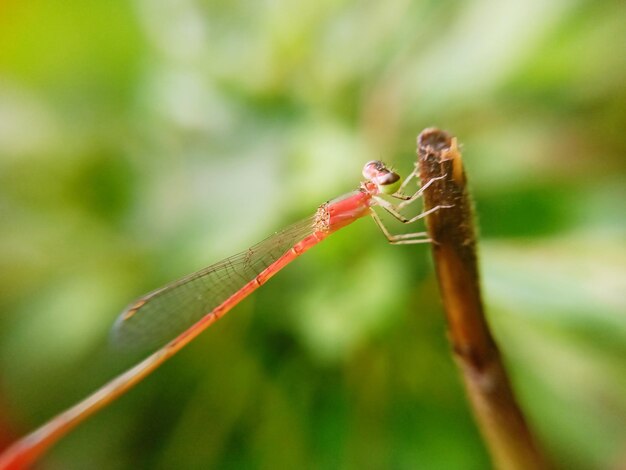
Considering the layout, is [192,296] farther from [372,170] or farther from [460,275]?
[460,275]

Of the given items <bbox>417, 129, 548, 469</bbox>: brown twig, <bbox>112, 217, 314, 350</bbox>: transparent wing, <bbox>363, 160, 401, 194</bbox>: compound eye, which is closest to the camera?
<bbox>417, 129, 548, 469</bbox>: brown twig

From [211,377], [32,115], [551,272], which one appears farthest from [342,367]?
[32,115]

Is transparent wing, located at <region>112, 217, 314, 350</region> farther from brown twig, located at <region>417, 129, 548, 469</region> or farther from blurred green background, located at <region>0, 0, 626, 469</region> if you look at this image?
brown twig, located at <region>417, 129, 548, 469</region>

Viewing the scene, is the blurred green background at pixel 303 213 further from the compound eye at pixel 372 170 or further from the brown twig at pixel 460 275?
the brown twig at pixel 460 275

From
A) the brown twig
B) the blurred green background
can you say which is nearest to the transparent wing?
the blurred green background

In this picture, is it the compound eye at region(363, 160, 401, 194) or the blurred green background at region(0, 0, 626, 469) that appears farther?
the blurred green background at region(0, 0, 626, 469)

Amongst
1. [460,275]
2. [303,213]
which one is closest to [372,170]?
[303,213]

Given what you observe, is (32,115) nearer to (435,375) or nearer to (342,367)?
(342,367)

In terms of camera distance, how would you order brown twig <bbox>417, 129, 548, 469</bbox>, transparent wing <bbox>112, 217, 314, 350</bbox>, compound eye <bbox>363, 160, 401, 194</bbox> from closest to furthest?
1. brown twig <bbox>417, 129, 548, 469</bbox>
2. compound eye <bbox>363, 160, 401, 194</bbox>
3. transparent wing <bbox>112, 217, 314, 350</bbox>
